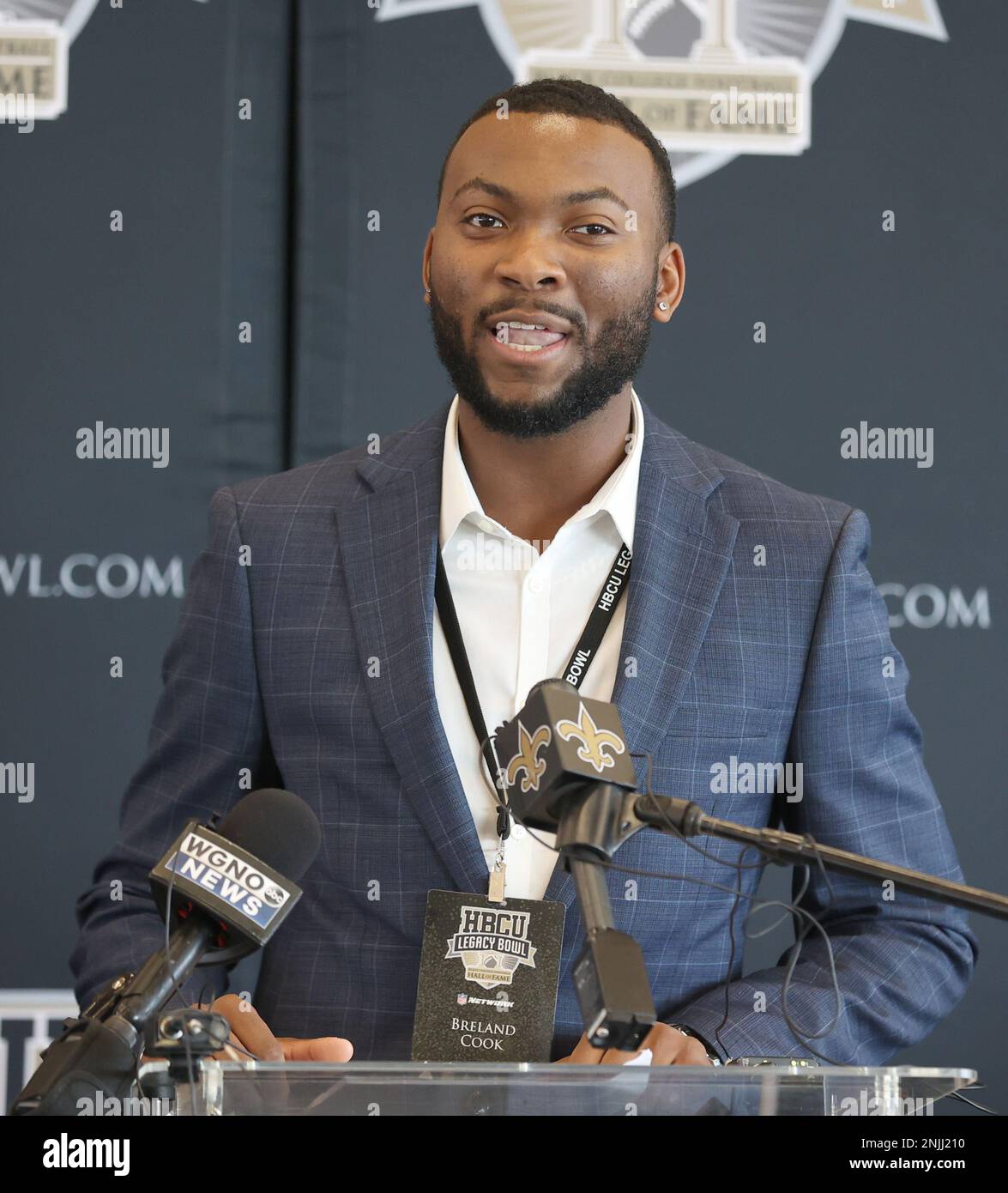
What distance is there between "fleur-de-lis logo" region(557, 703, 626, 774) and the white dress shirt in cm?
65

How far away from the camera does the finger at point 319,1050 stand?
155 cm

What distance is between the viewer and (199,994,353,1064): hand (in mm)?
1559

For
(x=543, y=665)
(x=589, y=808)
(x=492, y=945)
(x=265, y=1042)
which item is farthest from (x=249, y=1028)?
(x=589, y=808)

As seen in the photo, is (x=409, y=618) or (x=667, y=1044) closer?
(x=667, y=1044)

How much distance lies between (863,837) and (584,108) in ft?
3.08

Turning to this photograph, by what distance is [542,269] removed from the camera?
1.84 meters

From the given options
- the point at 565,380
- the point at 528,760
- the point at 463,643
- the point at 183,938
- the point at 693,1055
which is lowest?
the point at 693,1055

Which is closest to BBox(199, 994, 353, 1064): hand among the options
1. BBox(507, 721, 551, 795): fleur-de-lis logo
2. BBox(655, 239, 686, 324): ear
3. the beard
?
BBox(507, 721, 551, 795): fleur-de-lis logo

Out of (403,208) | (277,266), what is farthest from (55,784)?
(403,208)

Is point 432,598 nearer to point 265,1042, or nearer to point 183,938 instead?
point 265,1042

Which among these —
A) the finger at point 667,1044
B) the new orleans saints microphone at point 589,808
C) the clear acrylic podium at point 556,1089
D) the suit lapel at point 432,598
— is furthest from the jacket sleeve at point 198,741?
the new orleans saints microphone at point 589,808

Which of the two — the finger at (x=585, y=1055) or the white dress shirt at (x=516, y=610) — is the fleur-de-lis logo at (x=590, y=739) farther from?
the white dress shirt at (x=516, y=610)

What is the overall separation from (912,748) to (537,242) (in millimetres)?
769
